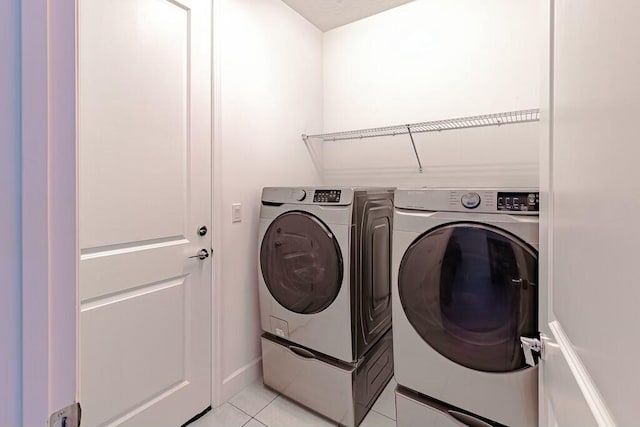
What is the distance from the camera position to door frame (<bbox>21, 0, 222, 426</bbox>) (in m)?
0.38

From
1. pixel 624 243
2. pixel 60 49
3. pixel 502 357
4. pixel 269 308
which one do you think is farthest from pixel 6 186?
pixel 269 308

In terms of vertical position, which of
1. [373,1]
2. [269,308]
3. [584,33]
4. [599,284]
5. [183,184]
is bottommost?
[269,308]

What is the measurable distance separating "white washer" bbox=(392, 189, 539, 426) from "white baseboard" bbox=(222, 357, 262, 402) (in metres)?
0.98

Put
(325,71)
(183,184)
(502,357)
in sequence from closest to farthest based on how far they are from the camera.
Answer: (502,357) < (183,184) < (325,71)

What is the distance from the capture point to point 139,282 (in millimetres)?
1416

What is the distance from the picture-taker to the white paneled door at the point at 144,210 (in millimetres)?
1258

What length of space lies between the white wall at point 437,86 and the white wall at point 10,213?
6.90 feet

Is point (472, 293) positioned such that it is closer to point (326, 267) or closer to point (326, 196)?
point (326, 267)

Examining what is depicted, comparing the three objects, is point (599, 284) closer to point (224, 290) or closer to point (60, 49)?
point (60, 49)

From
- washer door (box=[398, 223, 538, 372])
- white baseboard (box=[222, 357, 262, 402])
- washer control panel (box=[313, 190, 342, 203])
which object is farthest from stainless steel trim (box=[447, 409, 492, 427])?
white baseboard (box=[222, 357, 262, 402])

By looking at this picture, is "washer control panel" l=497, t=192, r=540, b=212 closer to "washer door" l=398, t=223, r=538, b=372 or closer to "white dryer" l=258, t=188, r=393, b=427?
"washer door" l=398, t=223, r=538, b=372

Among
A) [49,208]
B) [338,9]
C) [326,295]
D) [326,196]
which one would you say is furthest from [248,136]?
[49,208]

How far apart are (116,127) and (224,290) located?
1.00 metres

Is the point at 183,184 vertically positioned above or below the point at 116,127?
below
